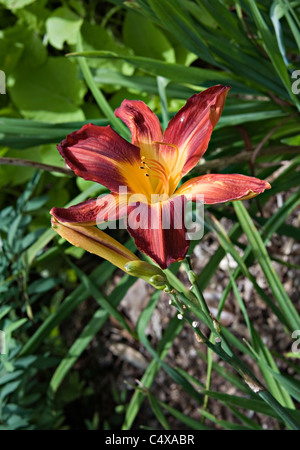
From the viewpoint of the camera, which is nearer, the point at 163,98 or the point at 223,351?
the point at 223,351

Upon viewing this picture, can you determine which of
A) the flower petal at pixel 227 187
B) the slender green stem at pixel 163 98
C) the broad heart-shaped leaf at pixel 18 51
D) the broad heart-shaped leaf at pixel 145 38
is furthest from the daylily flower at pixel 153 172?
the broad heart-shaped leaf at pixel 18 51

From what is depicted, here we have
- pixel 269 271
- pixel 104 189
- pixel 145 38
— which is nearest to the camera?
pixel 269 271

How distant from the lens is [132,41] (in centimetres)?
133

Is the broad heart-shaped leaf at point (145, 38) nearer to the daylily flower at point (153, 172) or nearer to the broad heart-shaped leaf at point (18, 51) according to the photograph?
the broad heart-shaped leaf at point (18, 51)

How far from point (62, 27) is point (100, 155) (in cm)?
91

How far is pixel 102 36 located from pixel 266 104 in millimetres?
506

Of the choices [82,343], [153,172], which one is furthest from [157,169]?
[82,343]

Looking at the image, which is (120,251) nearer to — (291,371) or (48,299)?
(291,371)

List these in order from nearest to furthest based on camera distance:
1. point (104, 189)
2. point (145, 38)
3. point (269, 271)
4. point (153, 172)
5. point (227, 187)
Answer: point (227, 187), point (153, 172), point (269, 271), point (104, 189), point (145, 38)

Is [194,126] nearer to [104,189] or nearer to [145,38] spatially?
[104,189]

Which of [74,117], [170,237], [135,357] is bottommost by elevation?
[170,237]

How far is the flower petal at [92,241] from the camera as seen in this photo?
1.69ft

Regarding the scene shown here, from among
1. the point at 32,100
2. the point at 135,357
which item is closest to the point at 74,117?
the point at 32,100

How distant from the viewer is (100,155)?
0.57 metres
